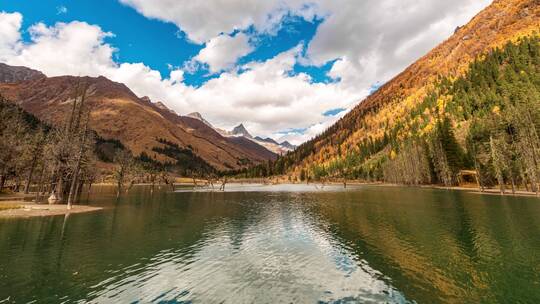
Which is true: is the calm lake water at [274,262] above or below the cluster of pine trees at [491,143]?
below

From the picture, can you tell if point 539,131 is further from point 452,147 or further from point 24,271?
point 24,271

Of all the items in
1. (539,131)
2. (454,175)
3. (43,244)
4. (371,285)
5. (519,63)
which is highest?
(519,63)

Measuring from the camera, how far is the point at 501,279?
21.5 metres

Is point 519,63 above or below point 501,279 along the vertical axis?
above

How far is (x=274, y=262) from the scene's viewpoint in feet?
90.7

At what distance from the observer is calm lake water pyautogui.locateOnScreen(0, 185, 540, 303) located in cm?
1948

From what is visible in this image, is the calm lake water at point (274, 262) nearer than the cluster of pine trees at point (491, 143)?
Yes

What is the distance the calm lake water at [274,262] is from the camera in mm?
19484

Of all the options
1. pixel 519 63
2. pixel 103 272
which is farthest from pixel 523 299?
pixel 519 63

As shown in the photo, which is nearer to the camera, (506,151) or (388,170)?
(506,151)

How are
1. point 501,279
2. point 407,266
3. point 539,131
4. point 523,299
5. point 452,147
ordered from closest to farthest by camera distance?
point 523,299
point 501,279
point 407,266
point 539,131
point 452,147

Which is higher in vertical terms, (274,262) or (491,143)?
(491,143)

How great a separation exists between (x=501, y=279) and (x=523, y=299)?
3.80 m

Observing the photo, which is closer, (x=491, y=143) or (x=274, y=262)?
(x=274, y=262)
